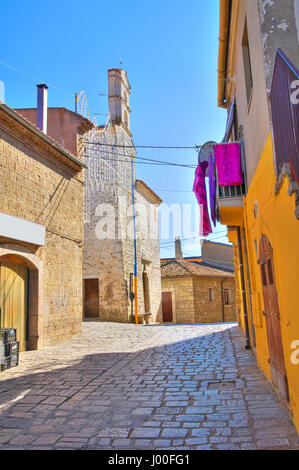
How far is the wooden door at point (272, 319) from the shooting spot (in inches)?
154

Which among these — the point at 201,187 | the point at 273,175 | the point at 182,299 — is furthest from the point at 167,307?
the point at 273,175

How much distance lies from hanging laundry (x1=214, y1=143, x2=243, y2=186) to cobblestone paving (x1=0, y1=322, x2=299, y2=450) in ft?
10.6

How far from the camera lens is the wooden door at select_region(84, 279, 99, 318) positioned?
54.1 feet

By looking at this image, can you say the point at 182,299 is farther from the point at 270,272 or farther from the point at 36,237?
the point at 270,272

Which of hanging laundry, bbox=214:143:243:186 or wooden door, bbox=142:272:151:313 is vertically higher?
hanging laundry, bbox=214:143:243:186

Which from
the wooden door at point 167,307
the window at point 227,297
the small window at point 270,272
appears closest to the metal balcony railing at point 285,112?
the small window at point 270,272

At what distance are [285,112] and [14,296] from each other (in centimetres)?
726

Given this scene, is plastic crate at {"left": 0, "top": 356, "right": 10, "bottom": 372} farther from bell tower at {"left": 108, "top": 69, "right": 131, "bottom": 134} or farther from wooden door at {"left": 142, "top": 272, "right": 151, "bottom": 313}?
bell tower at {"left": 108, "top": 69, "right": 131, "bottom": 134}

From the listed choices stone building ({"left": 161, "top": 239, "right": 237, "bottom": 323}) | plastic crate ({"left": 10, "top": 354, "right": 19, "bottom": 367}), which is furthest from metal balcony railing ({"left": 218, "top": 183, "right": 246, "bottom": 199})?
stone building ({"left": 161, "top": 239, "right": 237, "bottom": 323})

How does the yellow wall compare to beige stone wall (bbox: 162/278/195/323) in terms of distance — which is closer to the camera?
the yellow wall

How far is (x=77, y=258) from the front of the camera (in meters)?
11.2
